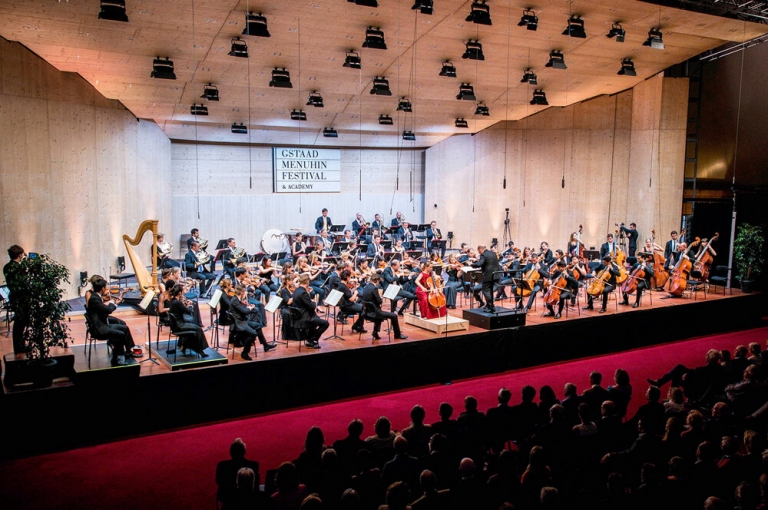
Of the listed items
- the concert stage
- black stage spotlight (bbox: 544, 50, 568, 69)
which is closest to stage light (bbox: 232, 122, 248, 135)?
the concert stage

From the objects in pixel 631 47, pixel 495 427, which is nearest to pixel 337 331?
pixel 495 427

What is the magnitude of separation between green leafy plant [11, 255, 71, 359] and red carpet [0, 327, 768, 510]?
1.34 metres

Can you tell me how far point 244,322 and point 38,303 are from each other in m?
2.79

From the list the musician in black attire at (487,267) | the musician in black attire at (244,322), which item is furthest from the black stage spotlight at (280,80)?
the musician in black attire at (487,267)

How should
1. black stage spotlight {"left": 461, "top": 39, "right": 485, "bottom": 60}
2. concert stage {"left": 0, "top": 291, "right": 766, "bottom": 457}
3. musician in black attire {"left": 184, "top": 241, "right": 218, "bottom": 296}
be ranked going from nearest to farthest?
concert stage {"left": 0, "top": 291, "right": 766, "bottom": 457}, black stage spotlight {"left": 461, "top": 39, "right": 485, "bottom": 60}, musician in black attire {"left": 184, "top": 241, "right": 218, "bottom": 296}

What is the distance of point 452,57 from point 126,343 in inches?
388

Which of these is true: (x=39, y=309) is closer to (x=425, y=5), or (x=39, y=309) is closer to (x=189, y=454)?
(x=189, y=454)

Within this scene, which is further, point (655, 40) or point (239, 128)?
point (239, 128)

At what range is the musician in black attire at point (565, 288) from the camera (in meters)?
11.7

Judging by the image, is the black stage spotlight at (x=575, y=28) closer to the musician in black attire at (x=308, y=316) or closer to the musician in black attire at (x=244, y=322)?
the musician in black attire at (x=308, y=316)

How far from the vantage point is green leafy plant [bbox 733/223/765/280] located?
48.1 ft

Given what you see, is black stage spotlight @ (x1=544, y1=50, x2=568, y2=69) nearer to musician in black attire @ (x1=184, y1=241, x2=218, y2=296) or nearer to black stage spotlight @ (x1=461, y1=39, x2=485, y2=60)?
black stage spotlight @ (x1=461, y1=39, x2=485, y2=60)

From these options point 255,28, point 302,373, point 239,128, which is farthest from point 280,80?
point 302,373

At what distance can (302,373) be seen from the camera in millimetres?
8625
